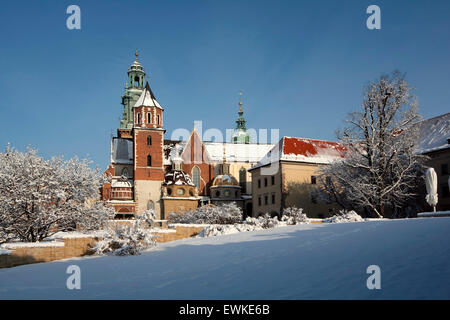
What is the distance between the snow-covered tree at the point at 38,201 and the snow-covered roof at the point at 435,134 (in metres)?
28.0

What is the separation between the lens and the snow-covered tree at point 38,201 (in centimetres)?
1823

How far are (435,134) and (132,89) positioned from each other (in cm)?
5504

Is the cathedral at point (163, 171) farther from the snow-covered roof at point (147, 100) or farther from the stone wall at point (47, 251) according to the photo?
the stone wall at point (47, 251)

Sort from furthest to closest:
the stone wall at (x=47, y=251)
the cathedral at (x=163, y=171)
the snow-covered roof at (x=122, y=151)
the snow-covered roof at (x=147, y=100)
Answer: the snow-covered roof at (x=122, y=151) < the snow-covered roof at (x=147, y=100) < the cathedral at (x=163, y=171) < the stone wall at (x=47, y=251)

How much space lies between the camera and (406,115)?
2675 centimetres

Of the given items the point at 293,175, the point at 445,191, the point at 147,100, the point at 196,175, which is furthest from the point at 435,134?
the point at 147,100

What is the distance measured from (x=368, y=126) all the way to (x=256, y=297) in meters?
22.2

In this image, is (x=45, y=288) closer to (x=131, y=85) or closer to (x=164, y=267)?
(x=164, y=267)

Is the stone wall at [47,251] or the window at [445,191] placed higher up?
the window at [445,191]

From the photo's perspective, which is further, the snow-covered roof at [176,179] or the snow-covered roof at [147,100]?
the snow-covered roof at [147,100]

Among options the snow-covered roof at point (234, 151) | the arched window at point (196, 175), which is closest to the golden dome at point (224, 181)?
the arched window at point (196, 175)

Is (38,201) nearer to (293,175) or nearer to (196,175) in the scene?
(293,175)

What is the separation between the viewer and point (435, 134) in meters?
Answer: 34.6
